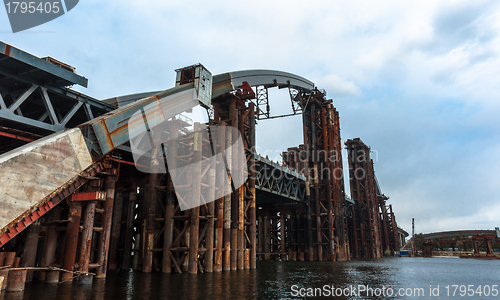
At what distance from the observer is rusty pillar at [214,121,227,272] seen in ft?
80.5

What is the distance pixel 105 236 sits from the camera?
18422 millimetres

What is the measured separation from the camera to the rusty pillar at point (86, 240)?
1634 cm

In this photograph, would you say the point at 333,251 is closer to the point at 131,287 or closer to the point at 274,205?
the point at 274,205

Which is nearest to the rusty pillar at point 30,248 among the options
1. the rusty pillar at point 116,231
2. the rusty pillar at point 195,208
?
the rusty pillar at point 195,208

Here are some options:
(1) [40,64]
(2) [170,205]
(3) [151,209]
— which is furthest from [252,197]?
(1) [40,64]

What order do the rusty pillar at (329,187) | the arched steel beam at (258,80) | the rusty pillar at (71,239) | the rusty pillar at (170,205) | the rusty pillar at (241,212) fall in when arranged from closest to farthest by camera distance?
the rusty pillar at (71,239) → the rusty pillar at (170,205) → the rusty pillar at (241,212) → the arched steel beam at (258,80) → the rusty pillar at (329,187)

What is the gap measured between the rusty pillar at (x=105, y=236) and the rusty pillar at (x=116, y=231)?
803 cm

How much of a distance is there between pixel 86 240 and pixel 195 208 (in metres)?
7.72

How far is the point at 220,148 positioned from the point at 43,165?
13697 millimetres

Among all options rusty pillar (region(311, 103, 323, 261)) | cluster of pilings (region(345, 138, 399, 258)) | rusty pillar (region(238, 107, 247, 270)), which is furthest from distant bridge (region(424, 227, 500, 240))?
rusty pillar (region(238, 107, 247, 270))

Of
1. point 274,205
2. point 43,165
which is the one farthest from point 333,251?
point 43,165

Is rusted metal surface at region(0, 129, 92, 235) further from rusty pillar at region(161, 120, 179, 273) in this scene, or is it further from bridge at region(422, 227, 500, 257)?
bridge at region(422, 227, 500, 257)

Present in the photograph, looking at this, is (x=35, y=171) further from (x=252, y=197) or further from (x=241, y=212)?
(x=252, y=197)

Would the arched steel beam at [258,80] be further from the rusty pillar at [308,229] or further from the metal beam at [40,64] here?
the rusty pillar at [308,229]
